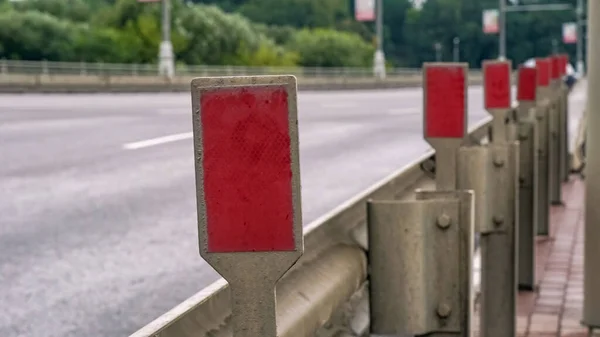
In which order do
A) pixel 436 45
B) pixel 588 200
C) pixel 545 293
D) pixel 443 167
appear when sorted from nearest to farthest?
1. pixel 443 167
2. pixel 588 200
3. pixel 545 293
4. pixel 436 45

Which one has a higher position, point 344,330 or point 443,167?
point 443,167

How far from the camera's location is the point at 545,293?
5922mm

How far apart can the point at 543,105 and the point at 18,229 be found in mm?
3808

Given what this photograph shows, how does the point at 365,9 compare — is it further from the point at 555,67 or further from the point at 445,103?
the point at 445,103

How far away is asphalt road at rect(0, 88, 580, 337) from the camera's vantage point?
464 cm

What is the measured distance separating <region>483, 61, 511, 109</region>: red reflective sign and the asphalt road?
1.58 meters

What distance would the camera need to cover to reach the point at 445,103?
3910 mm

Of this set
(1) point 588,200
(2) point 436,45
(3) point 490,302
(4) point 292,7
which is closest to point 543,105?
(1) point 588,200

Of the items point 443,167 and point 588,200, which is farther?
point 588,200

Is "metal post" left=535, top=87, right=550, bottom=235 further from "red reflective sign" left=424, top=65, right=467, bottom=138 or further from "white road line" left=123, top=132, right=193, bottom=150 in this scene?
"white road line" left=123, top=132, right=193, bottom=150

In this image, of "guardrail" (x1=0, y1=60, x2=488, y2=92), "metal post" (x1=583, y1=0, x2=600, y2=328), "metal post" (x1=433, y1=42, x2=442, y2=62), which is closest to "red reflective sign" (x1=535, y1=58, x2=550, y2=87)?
"metal post" (x1=583, y1=0, x2=600, y2=328)

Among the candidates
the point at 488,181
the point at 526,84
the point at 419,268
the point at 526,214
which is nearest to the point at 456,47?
the point at 526,84

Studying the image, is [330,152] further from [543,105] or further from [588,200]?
[588,200]

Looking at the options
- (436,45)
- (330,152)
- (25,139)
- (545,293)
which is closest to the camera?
(545,293)
